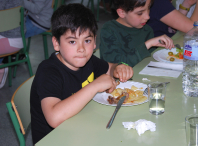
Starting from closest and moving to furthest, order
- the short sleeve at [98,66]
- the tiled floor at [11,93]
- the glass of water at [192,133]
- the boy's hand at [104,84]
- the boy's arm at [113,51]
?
the glass of water at [192,133] → the boy's hand at [104,84] → the short sleeve at [98,66] → the boy's arm at [113,51] → the tiled floor at [11,93]

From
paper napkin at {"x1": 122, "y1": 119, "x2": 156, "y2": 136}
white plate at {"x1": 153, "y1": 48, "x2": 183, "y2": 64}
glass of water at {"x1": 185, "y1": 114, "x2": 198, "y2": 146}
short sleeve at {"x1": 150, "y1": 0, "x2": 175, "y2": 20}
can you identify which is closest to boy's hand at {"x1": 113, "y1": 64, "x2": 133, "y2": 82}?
white plate at {"x1": 153, "y1": 48, "x2": 183, "y2": 64}

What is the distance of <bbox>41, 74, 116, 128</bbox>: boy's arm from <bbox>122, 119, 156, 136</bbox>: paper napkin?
214 mm

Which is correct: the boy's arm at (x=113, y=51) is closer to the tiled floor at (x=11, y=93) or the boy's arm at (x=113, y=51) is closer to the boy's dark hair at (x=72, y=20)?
the tiled floor at (x=11, y=93)

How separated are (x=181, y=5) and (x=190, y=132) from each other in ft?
6.74

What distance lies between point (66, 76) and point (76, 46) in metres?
0.17

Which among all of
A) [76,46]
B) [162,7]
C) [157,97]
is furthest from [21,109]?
[162,7]

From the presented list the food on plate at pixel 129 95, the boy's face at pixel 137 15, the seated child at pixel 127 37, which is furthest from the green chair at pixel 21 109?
the boy's face at pixel 137 15

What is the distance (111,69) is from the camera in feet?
5.01

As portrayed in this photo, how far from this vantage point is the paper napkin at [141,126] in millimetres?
800

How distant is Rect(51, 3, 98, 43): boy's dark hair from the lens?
111 centimetres

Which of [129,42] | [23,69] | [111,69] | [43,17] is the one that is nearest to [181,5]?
[129,42]

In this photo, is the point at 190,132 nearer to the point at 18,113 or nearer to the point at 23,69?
the point at 18,113

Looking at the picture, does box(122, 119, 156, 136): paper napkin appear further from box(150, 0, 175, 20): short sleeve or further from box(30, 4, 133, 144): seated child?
box(150, 0, 175, 20): short sleeve

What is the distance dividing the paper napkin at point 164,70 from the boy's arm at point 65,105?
0.39 m
